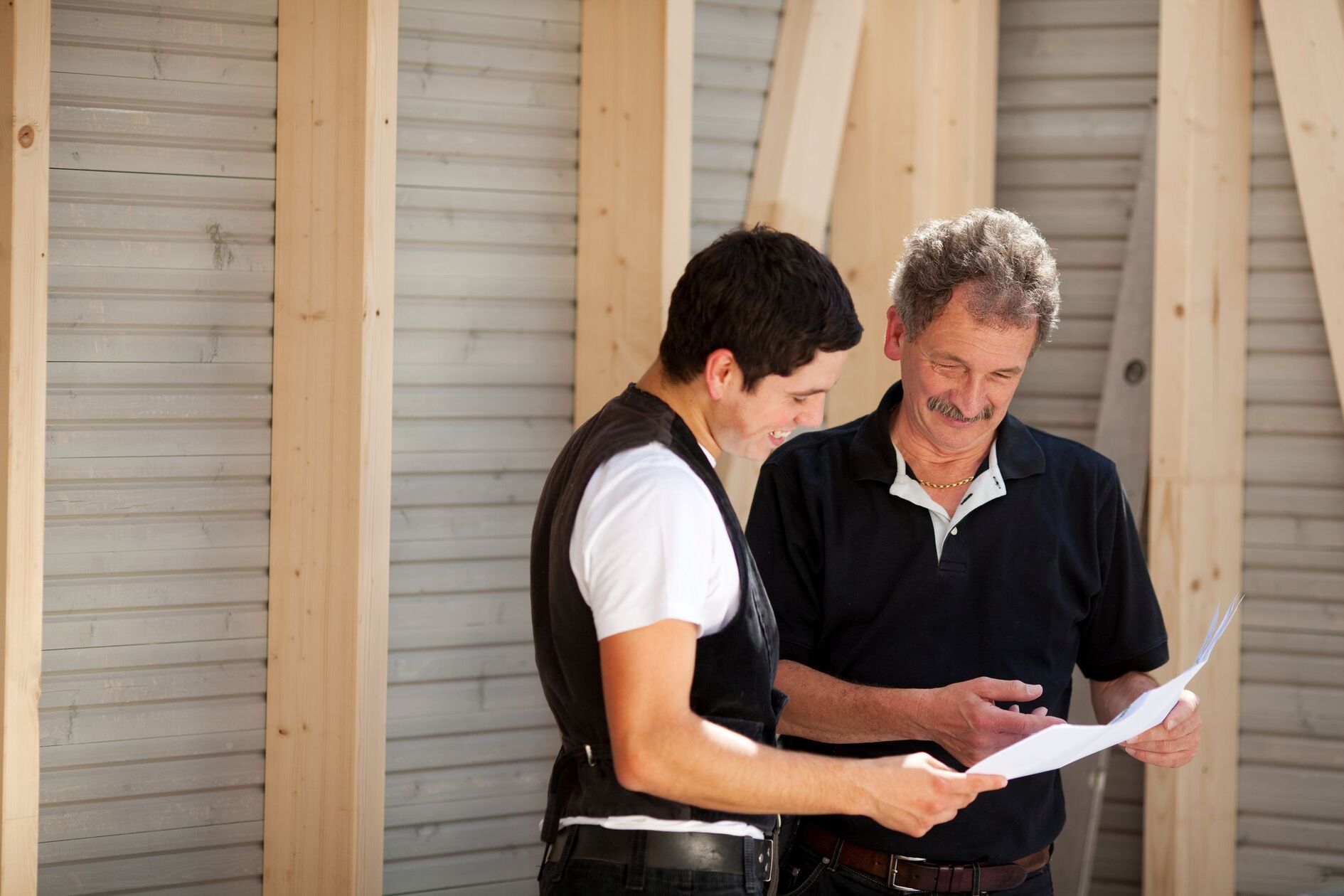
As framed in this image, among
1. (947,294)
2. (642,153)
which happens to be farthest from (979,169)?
(947,294)

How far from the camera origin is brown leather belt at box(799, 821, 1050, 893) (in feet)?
6.78

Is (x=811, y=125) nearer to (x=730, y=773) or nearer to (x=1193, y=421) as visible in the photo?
(x=1193, y=421)

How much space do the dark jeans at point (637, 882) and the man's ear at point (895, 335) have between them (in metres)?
0.98

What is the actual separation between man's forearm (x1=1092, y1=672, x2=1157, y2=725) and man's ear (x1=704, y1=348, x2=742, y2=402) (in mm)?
994

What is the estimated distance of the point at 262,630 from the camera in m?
3.00

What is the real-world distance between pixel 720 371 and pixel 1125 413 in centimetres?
223

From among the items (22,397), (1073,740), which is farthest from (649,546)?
(22,397)

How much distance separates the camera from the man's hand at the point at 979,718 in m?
1.90

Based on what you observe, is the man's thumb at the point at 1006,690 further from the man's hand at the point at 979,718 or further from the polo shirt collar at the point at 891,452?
the polo shirt collar at the point at 891,452

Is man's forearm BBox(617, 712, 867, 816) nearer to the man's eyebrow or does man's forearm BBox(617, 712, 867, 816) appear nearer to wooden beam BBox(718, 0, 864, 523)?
the man's eyebrow

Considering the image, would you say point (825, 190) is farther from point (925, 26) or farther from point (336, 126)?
point (336, 126)

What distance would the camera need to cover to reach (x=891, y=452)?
222cm

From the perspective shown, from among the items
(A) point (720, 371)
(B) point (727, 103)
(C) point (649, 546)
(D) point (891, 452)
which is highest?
(B) point (727, 103)

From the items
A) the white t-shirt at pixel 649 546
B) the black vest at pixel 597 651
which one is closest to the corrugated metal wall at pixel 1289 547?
the black vest at pixel 597 651
